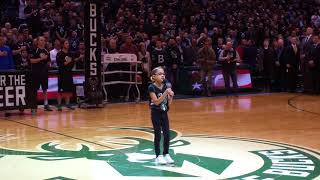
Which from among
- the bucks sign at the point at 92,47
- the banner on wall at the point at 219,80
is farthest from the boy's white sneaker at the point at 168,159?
the banner on wall at the point at 219,80

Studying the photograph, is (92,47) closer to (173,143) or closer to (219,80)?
(219,80)

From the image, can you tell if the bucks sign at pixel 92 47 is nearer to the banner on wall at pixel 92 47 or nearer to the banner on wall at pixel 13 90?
the banner on wall at pixel 92 47

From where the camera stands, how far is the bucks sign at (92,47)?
15094 mm

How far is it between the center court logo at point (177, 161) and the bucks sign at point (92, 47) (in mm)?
4987

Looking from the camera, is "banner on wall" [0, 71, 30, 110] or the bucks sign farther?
the bucks sign

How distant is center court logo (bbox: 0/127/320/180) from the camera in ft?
25.2

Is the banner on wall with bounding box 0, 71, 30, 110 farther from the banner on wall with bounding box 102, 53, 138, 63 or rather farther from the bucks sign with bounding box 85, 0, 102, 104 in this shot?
the banner on wall with bounding box 102, 53, 138, 63

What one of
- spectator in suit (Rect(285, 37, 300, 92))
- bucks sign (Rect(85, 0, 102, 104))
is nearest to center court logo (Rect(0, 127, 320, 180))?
bucks sign (Rect(85, 0, 102, 104))

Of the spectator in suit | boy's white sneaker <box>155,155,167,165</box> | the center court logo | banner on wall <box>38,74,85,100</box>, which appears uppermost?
the spectator in suit

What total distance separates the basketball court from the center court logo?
13 millimetres

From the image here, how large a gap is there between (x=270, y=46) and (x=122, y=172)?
13110mm

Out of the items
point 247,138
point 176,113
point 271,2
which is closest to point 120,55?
point 176,113

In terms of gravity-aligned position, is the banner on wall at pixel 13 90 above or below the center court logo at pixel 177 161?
above

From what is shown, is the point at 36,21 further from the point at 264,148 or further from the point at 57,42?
the point at 264,148
